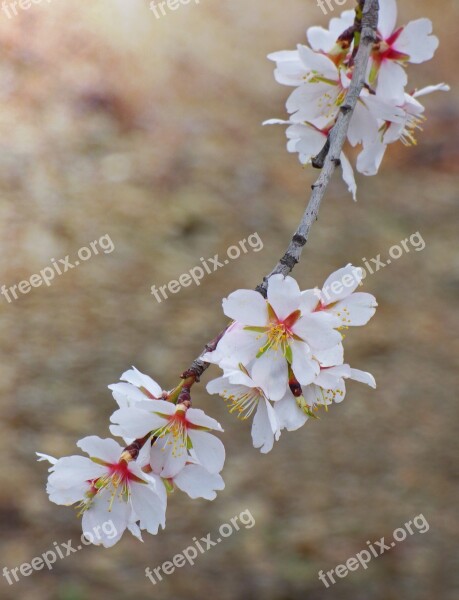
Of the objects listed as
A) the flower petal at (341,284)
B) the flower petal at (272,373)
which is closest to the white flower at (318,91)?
the flower petal at (341,284)

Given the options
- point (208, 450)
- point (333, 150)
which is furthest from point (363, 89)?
point (208, 450)

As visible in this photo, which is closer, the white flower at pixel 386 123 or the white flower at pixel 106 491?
the white flower at pixel 106 491

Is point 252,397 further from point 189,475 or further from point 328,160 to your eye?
point 328,160

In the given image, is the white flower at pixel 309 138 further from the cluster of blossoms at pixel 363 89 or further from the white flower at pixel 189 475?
the white flower at pixel 189 475

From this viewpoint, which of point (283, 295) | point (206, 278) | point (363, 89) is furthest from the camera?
point (206, 278)

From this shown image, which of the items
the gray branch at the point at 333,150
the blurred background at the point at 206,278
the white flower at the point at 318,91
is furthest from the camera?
the blurred background at the point at 206,278

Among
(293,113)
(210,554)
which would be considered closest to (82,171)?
(210,554)

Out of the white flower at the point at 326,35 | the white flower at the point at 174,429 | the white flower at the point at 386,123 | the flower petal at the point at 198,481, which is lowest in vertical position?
the flower petal at the point at 198,481
